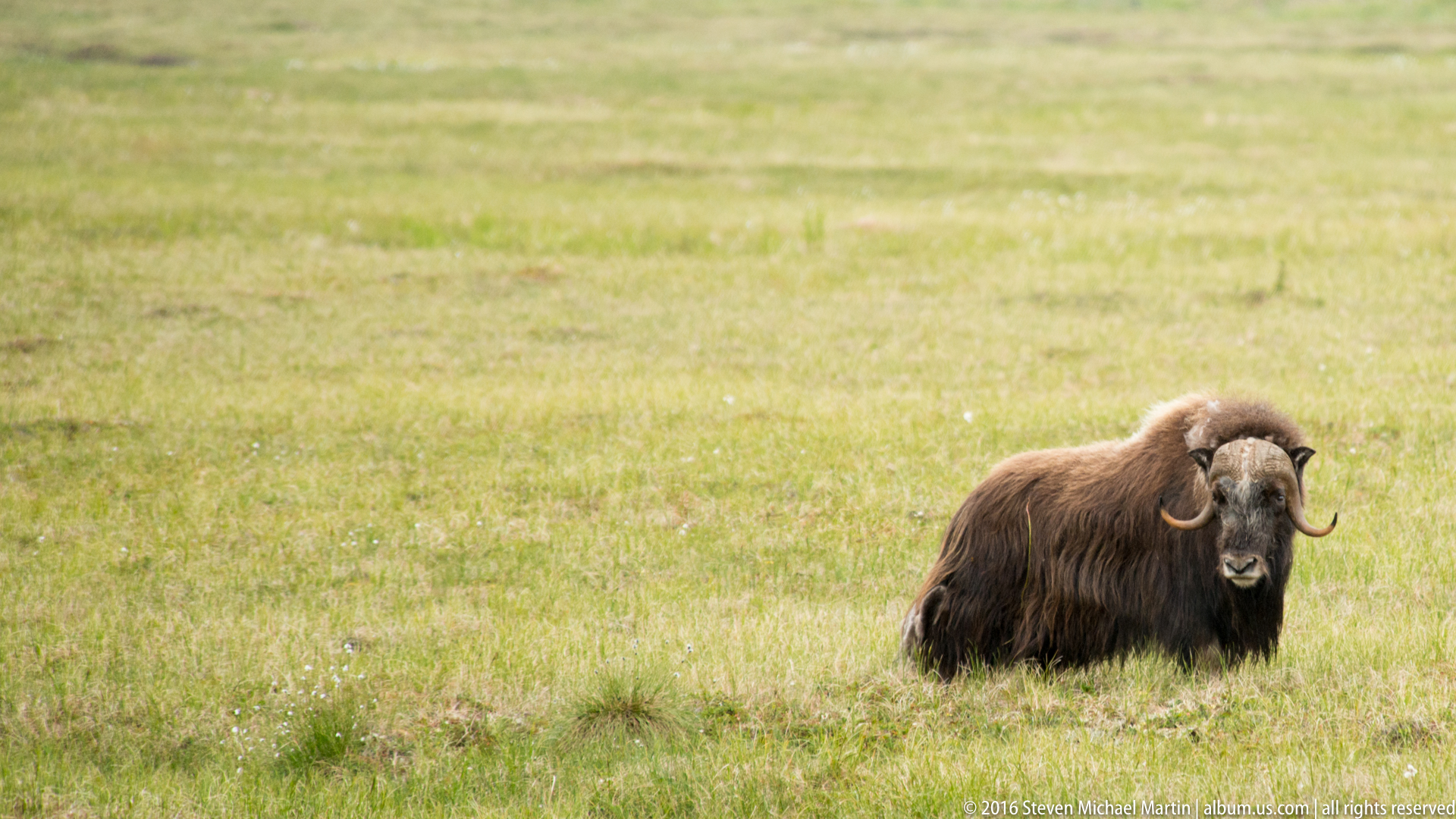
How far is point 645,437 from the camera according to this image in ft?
41.2

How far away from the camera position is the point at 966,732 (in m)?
6.29

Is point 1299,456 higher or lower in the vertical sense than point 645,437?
higher

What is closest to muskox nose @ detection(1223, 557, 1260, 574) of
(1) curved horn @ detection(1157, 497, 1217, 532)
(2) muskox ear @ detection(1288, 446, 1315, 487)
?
(1) curved horn @ detection(1157, 497, 1217, 532)

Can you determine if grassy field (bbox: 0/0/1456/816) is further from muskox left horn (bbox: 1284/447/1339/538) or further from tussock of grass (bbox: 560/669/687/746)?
muskox left horn (bbox: 1284/447/1339/538)

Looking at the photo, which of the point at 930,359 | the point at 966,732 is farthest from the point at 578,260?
the point at 966,732

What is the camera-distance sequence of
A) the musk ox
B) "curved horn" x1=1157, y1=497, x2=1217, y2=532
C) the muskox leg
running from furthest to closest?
the muskox leg
the musk ox
"curved horn" x1=1157, y1=497, x2=1217, y2=532

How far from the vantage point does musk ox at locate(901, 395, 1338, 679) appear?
6.11 m

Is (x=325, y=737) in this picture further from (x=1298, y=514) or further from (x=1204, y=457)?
(x=1298, y=514)

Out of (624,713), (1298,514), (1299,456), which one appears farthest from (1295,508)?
(624,713)

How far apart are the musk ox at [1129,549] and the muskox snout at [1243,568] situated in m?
0.12

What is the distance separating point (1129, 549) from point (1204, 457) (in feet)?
2.16

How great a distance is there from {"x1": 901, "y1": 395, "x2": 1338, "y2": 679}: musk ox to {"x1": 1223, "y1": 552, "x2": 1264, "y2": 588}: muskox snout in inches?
4.8

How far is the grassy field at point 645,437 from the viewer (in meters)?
6.11

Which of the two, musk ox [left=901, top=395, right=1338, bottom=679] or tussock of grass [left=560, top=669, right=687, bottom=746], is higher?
musk ox [left=901, top=395, right=1338, bottom=679]
